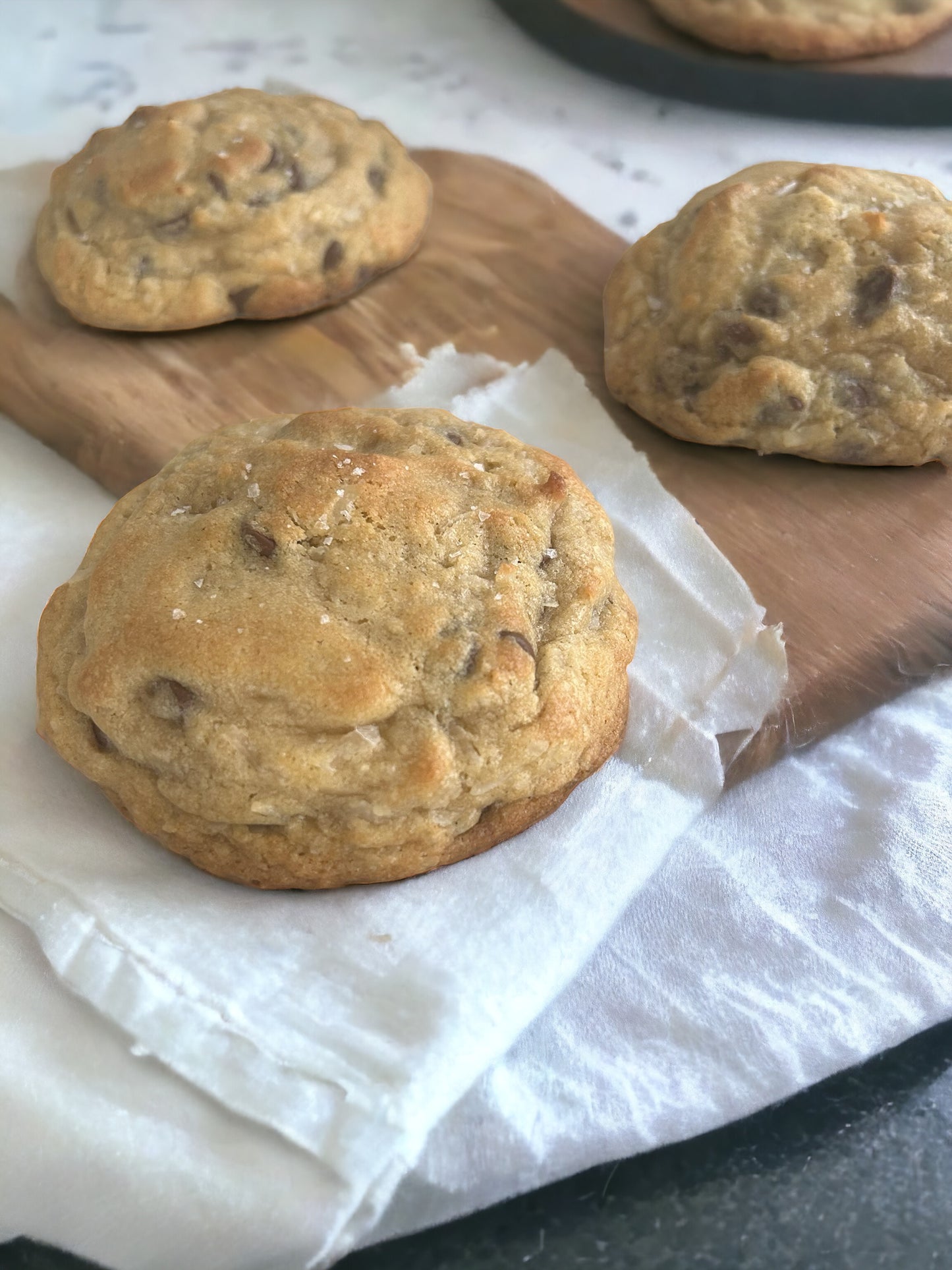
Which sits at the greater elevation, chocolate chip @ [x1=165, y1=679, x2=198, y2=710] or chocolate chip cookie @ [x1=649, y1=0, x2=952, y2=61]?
chocolate chip cookie @ [x1=649, y1=0, x2=952, y2=61]

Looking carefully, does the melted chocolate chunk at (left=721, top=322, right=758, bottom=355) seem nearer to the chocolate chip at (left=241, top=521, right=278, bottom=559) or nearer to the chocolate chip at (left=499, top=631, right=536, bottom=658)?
the chocolate chip at (left=499, top=631, right=536, bottom=658)

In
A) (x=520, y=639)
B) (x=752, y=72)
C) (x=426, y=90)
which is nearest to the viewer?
(x=520, y=639)

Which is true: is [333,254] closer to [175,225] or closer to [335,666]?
[175,225]

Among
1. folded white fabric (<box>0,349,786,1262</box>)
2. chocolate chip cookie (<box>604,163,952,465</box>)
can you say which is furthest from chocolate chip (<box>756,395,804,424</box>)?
folded white fabric (<box>0,349,786,1262</box>)

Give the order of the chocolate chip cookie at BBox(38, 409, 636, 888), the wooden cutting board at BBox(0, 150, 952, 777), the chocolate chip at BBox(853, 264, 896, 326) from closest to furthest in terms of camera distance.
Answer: the chocolate chip cookie at BBox(38, 409, 636, 888), the wooden cutting board at BBox(0, 150, 952, 777), the chocolate chip at BBox(853, 264, 896, 326)

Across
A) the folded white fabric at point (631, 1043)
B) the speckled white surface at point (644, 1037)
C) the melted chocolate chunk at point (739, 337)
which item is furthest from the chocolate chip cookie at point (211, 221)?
the folded white fabric at point (631, 1043)

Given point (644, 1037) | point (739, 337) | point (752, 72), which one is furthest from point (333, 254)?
point (644, 1037)
